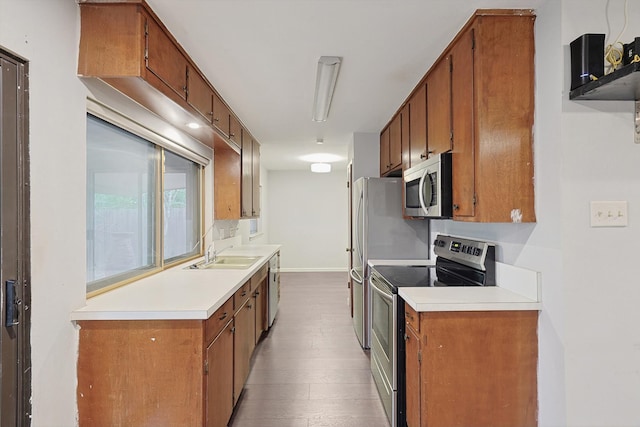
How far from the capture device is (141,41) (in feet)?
5.27

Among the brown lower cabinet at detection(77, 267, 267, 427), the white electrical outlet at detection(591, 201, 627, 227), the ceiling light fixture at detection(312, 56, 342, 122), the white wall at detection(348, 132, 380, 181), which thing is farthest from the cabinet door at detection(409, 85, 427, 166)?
the brown lower cabinet at detection(77, 267, 267, 427)

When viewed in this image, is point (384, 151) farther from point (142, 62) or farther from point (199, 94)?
point (142, 62)

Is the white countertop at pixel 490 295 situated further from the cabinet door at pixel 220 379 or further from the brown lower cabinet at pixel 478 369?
the cabinet door at pixel 220 379

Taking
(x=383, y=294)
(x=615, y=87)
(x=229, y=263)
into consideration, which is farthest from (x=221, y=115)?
(x=615, y=87)

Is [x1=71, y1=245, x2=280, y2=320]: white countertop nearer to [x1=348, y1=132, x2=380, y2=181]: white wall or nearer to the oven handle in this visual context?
the oven handle

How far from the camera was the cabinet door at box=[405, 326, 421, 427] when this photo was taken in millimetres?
1776

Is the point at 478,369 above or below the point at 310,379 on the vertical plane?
above

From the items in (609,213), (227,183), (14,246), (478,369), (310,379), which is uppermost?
(227,183)

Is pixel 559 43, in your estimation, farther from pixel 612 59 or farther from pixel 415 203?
pixel 415 203

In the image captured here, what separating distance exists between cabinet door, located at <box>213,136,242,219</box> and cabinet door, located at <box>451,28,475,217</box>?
2.48 meters

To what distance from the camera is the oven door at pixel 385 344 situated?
206 cm

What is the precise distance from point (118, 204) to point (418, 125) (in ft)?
7.37

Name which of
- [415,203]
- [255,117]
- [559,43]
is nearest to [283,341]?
[415,203]

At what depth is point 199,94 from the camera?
234cm
